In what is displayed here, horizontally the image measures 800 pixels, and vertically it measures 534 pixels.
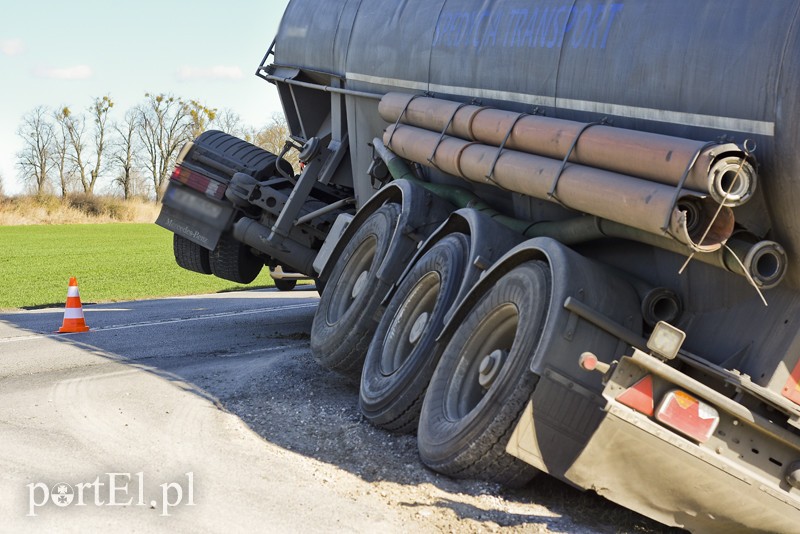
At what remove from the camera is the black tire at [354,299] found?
27.3 ft

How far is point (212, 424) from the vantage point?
23.0 feet

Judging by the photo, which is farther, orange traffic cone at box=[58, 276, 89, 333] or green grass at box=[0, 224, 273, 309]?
green grass at box=[0, 224, 273, 309]

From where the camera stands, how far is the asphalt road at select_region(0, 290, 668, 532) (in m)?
5.16

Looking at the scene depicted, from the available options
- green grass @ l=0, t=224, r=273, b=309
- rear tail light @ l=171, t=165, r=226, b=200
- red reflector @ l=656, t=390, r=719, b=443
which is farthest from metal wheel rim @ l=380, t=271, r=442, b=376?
green grass @ l=0, t=224, r=273, b=309

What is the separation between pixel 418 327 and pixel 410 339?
12cm

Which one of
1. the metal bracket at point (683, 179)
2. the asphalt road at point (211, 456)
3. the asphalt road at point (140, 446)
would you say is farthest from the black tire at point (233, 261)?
the metal bracket at point (683, 179)

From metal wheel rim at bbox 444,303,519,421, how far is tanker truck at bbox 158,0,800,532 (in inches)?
0.5

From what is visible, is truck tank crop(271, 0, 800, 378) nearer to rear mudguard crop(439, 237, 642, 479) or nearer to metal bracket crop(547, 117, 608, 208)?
metal bracket crop(547, 117, 608, 208)

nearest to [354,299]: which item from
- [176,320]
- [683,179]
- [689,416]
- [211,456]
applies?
[211,456]

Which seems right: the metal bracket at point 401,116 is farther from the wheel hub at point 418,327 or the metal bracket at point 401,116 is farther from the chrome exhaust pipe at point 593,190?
the wheel hub at point 418,327

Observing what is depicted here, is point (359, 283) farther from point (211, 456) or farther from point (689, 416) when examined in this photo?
point (689, 416)

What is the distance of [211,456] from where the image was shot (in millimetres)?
6172

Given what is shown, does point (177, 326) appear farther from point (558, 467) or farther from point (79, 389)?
point (558, 467)

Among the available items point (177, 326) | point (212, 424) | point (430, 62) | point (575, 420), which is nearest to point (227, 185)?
point (177, 326)
